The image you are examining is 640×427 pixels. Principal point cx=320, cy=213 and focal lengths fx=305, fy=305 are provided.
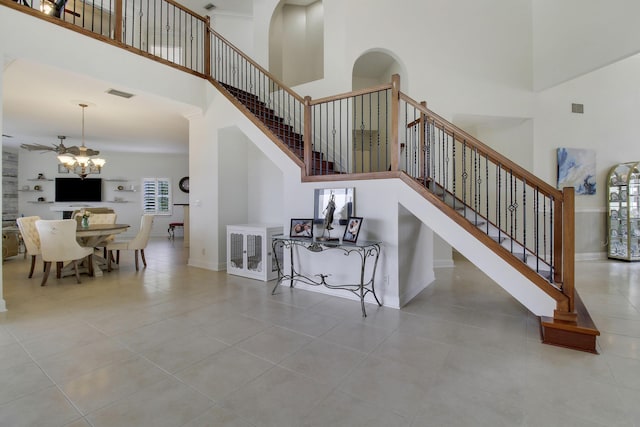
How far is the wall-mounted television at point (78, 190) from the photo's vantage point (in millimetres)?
9422

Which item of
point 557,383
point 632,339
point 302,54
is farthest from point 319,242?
point 302,54

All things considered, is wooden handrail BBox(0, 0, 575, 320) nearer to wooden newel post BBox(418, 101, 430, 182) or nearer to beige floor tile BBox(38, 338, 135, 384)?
wooden newel post BBox(418, 101, 430, 182)

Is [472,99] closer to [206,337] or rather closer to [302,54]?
[302,54]

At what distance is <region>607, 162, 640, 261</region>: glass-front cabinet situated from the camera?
576 cm

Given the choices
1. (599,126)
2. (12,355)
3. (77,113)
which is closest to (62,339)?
(12,355)

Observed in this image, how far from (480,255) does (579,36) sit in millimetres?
4724

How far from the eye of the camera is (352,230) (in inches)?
138

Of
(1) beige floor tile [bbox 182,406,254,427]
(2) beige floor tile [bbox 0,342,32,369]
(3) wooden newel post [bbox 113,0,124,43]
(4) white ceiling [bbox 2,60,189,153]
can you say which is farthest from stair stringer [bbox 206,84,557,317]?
(4) white ceiling [bbox 2,60,189,153]

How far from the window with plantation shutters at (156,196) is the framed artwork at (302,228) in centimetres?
842

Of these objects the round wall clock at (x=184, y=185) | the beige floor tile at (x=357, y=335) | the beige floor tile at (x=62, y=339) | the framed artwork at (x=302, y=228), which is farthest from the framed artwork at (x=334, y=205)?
the round wall clock at (x=184, y=185)

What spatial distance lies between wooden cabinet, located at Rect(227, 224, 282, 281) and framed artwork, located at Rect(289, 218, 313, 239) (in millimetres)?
756

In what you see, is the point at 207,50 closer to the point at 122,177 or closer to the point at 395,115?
the point at 395,115

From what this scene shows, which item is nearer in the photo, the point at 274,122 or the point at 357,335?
the point at 357,335

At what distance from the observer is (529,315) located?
316 cm
